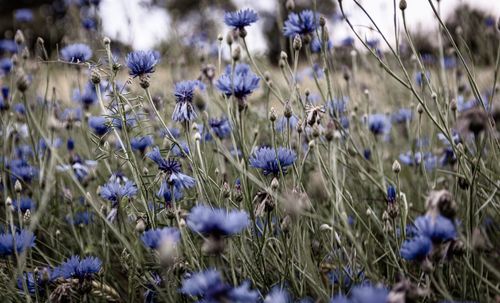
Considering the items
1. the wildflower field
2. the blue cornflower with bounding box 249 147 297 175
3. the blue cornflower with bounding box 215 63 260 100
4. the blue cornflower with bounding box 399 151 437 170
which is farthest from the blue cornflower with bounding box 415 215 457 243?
the blue cornflower with bounding box 399 151 437 170

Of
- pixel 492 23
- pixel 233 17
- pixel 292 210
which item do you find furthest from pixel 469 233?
pixel 492 23

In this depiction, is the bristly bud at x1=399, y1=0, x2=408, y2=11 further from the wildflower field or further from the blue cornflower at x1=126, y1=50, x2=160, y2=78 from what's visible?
the blue cornflower at x1=126, y1=50, x2=160, y2=78

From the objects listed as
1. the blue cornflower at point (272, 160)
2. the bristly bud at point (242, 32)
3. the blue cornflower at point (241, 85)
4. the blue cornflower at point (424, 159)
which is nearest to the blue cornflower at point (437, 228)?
the blue cornflower at point (272, 160)

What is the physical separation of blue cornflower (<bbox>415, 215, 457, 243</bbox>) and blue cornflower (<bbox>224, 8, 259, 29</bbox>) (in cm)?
89

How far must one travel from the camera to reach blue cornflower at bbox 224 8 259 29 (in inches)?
63.5

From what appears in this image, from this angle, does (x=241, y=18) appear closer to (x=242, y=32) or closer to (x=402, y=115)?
(x=242, y=32)

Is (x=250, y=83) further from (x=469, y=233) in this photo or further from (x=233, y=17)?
(x=469, y=233)

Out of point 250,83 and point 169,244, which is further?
point 250,83

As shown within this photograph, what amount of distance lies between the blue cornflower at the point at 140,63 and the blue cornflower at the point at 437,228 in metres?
0.78

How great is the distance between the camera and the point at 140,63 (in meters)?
1.37

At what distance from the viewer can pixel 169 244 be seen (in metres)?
0.87

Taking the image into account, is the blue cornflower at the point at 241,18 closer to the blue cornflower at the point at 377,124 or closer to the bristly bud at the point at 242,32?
the bristly bud at the point at 242,32

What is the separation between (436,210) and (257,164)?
492mm

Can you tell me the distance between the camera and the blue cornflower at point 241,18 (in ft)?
5.29
